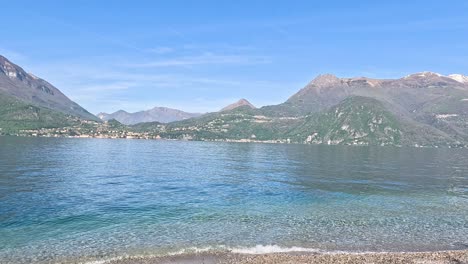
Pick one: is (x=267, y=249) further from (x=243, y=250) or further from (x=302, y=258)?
(x=302, y=258)

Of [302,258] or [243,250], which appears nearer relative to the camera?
[302,258]

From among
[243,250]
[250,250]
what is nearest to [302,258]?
[250,250]

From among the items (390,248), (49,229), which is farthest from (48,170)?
(390,248)

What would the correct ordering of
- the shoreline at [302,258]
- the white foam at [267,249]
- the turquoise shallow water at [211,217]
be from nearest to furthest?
the shoreline at [302,258] < the white foam at [267,249] < the turquoise shallow water at [211,217]

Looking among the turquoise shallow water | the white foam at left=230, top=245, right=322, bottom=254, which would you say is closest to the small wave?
the white foam at left=230, top=245, right=322, bottom=254

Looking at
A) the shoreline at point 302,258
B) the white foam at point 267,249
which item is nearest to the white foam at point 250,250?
the white foam at point 267,249

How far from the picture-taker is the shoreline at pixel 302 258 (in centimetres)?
3456

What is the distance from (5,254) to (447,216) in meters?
59.5

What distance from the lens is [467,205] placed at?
67.2 meters

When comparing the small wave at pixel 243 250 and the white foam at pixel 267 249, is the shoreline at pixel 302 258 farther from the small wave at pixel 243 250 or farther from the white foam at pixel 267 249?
the white foam at pixel 267 249

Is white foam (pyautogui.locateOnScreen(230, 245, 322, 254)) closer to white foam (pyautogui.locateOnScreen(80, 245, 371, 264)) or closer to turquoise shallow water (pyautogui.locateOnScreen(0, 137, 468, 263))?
white foam (pyautogui.locateOnScreen(80, 245, 371, 264))

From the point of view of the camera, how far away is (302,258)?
117ft

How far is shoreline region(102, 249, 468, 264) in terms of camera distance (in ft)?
113

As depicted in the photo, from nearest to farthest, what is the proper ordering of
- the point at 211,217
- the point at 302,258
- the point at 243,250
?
the point at 302,258
the point at 243,250
the point at 211,217
